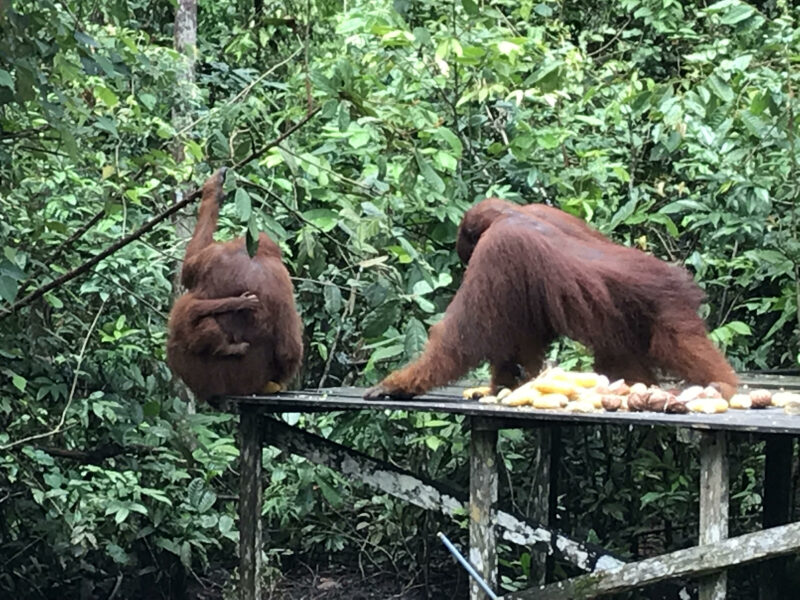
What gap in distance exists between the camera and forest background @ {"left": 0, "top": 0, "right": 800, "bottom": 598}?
4613mm

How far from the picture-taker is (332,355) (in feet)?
21.0

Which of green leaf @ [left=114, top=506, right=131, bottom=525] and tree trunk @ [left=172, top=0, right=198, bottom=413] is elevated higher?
tree trunk @ [left=172, top=0, right=198, bottom=413]

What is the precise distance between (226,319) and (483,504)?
66.5 inches

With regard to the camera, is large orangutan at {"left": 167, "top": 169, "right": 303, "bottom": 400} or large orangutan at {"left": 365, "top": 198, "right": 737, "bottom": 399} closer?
large orangutan at {"left": 365, "top": 198, "right": 737, "bottom": 399}

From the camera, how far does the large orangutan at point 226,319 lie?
4.89 metres

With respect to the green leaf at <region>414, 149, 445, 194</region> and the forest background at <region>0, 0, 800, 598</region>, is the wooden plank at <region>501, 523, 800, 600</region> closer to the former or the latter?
the forest background at <region>0, 0, 800, 598</region>

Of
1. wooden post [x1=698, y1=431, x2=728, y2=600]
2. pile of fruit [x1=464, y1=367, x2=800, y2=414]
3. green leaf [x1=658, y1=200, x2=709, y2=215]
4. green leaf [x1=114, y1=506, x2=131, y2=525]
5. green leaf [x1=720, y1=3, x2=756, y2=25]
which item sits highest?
green leaf [x1=720, y1=3, x2=756, y2=25]

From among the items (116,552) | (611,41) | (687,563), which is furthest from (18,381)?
(611,41)

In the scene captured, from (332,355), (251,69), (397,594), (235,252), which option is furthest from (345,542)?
(251,69)

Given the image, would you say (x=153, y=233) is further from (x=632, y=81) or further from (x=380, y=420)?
(x=632, y=81)

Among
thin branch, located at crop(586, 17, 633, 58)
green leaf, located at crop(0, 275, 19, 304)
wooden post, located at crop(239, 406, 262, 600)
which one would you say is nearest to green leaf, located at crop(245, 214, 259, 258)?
green leaf, located at crop(0, 275, 19, 304)

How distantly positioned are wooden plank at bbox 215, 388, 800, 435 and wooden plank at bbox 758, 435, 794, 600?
4.92 feet

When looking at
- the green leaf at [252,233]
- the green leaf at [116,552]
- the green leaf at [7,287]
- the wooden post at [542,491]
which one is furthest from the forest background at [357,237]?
the green leaf at [7,287]

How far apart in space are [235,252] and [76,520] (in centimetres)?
154
